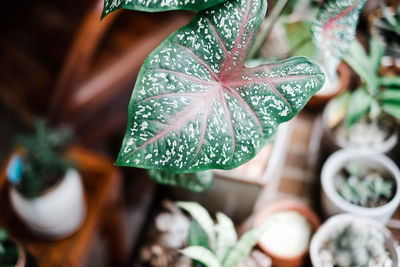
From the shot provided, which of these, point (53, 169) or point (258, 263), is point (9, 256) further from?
point (258, 263)

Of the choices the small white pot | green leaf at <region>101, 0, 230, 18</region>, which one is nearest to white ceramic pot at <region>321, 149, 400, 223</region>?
green leaf at <region>101, 0, 230, 18</region>

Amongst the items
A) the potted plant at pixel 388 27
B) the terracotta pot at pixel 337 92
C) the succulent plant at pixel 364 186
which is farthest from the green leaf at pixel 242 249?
the potted plant at pixel 388 27

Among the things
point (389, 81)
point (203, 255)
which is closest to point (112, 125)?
point (203, 255)

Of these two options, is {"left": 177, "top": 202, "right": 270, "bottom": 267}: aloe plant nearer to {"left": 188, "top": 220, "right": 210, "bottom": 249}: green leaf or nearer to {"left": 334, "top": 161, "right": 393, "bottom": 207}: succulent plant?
{"left": 188, "top": 220, "right": 210, "bottom": 249}: green leaf

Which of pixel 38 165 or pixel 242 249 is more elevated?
pixel 38 165

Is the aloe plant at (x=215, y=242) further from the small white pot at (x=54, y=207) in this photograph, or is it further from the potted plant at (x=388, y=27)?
the potted plant at (x=388, y=27)

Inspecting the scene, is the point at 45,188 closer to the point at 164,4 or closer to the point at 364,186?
the point at 164,4
